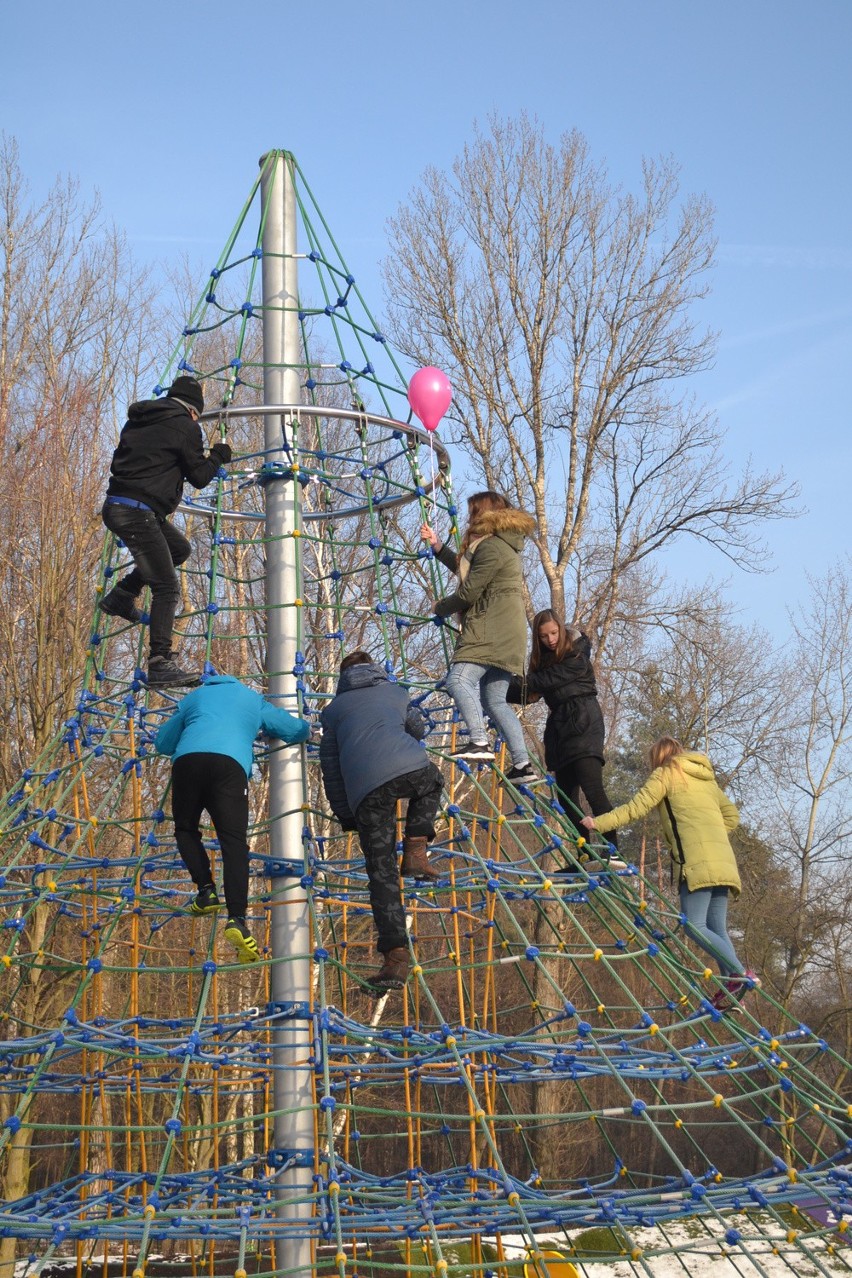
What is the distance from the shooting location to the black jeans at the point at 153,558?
537 centimetres

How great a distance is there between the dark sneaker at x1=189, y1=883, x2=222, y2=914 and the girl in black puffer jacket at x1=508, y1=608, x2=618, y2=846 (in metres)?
2.07

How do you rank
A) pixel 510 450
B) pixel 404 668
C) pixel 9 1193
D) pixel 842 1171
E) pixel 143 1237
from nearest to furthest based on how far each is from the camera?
pixel 143 1237 < pixel 842 1171 < pixel 404 668 < pixel 9 1193 < pixel 510 450

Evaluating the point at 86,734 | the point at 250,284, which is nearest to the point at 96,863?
the point at 86,734

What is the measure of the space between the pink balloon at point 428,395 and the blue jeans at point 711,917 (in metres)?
2.44

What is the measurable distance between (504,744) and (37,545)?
895 cm

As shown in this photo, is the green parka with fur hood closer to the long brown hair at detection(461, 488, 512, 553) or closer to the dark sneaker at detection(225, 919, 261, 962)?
the long brown hair at detection(461, 488, 512, 553)

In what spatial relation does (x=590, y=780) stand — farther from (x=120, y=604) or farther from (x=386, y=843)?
(x=120, y=604)

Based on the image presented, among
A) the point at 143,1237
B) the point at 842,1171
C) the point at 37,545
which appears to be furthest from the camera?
the point at 37,545

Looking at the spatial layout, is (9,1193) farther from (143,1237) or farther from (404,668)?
(143,1237)

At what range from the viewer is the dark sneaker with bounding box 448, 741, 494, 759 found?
5.28m

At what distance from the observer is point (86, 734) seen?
5.63 meters

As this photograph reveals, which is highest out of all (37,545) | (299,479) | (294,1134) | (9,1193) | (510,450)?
(510,450)

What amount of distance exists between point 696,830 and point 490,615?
1.48m

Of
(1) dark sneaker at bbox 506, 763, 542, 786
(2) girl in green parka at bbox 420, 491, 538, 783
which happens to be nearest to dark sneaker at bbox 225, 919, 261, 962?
(2) girl in green parka at bbox 420, 491, 538, 783
